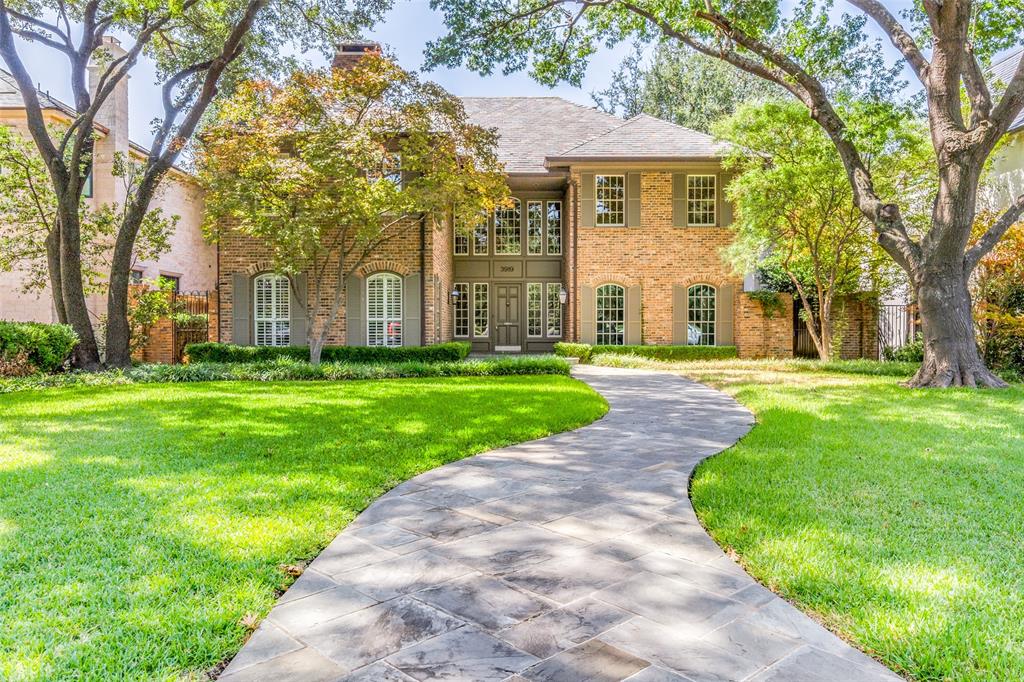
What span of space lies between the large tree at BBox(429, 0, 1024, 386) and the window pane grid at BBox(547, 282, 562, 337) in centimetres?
725

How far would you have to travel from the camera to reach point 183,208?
19609 mm

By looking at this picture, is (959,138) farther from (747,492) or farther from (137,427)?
(137,427)

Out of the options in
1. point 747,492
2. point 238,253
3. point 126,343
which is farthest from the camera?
point 238,253

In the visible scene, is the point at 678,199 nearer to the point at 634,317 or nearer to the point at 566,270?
the point at 634,317

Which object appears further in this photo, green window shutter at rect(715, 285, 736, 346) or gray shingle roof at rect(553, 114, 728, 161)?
green window shutter at rect(715, 285, 736, 346)

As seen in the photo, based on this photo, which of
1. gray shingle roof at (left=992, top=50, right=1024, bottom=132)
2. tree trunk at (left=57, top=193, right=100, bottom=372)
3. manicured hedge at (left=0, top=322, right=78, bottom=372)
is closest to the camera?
manicured hedge at (left=0, top=322, right=78, bottom=372)

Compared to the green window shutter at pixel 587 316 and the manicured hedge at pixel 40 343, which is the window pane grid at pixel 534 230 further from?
the manicured hedge at pixel 40 343

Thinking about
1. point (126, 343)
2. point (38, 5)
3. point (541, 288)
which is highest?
point (38, 5)

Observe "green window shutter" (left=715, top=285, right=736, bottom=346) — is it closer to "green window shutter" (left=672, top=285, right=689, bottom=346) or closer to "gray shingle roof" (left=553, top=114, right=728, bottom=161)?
"green window shutter" (left=672, top=285, right=689, bottom=346)

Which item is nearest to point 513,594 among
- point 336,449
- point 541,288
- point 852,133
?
point 336,449

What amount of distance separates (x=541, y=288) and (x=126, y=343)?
10.7 metres

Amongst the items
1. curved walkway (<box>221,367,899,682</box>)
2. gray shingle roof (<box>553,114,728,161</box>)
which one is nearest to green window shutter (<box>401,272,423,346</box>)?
gray shingle roof (<box>553,114,728,161</box>)

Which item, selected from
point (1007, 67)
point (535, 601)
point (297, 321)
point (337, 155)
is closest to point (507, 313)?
point (297, 321)

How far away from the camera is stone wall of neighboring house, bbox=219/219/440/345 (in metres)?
15.3
